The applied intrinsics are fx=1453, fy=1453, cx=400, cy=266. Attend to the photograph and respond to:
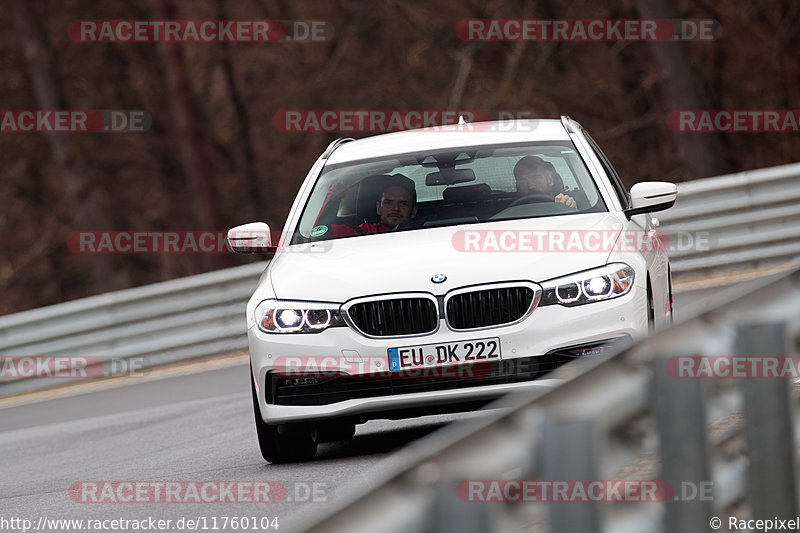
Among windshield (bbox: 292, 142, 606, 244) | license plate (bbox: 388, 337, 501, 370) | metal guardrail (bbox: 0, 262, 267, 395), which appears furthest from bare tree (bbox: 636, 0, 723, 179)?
license plate (bbox: 388, 337, 501, 370)

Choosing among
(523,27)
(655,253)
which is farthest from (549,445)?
(523,27)

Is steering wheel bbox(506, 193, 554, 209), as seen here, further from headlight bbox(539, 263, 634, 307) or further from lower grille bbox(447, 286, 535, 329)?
lower grille bbox(447, 286, 535, 329)

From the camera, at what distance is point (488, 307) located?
6.84 metres

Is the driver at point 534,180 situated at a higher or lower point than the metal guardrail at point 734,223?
higher

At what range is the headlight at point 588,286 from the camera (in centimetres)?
683

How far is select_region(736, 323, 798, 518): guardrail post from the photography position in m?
3.20

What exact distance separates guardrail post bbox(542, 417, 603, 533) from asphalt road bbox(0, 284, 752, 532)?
6.96 ft

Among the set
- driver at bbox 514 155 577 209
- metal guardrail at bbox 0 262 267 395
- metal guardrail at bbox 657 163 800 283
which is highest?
driver at bbox 514 155 577 209

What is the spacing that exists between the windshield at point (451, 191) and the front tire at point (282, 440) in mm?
1137

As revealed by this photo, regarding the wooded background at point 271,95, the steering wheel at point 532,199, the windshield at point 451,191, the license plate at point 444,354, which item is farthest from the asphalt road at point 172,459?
the wooded background at point 271,95

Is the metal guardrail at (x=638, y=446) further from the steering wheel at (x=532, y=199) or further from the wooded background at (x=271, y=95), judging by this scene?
the wooded background at (x=271, y=95)

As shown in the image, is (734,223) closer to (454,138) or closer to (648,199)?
(454,138)

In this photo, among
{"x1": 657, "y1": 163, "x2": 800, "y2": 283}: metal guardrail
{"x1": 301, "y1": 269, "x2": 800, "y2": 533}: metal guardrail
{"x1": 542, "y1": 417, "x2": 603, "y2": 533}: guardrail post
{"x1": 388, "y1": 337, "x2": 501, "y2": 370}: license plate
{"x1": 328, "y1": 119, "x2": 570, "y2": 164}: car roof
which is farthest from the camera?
{"x1": 657, "y1": 163, "x2": 800, "y2": 283}: metal guardrail

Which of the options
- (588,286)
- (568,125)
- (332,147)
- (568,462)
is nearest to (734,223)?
(568,125)
